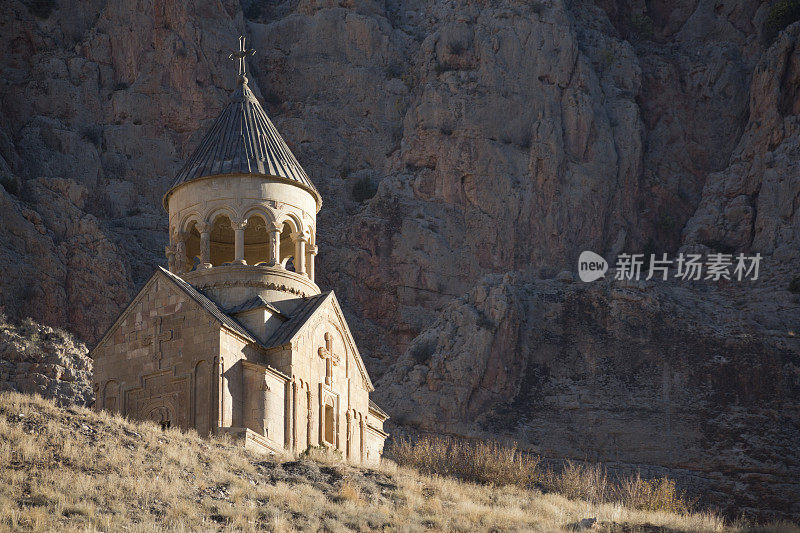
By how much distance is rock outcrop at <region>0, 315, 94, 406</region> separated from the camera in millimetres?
54781


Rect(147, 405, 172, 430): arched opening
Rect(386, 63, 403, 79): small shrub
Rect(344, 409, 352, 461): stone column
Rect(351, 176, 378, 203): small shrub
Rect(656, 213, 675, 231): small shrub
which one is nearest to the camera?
Rect(147, 405, 172, 430): arched opening

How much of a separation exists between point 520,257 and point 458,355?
1178 cm

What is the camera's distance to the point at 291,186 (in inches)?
1444

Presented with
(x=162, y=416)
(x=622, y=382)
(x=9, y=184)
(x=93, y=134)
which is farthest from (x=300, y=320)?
(x=93, y=134)

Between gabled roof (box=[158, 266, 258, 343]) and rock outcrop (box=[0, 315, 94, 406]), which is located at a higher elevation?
rock outcrop (box=[0, 315, 94, 406])

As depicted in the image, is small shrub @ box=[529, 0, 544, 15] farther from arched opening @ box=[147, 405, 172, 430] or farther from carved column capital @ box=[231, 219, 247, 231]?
arched opening @ box=[147, 405, 172, 430]

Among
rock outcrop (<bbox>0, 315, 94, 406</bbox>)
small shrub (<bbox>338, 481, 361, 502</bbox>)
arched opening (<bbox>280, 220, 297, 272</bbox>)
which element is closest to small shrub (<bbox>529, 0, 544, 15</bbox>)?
rock outcrop (<bbox>0, 315, 94, 406</bbox>)

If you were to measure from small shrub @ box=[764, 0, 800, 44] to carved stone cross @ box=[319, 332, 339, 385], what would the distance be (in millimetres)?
55422

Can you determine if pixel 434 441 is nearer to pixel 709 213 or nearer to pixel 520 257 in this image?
pixel 520 257

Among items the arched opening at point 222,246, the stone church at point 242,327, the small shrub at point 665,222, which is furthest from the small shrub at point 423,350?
the arched opening at point 222,246

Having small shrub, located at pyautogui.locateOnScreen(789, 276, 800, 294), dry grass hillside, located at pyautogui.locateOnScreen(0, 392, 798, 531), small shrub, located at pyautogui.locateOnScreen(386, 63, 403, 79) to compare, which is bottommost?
dry grass hillside, located at pyautogui.locateOnScreen(0, 392, 798, 531)

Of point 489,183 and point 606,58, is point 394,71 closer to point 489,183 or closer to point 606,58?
point 489,183

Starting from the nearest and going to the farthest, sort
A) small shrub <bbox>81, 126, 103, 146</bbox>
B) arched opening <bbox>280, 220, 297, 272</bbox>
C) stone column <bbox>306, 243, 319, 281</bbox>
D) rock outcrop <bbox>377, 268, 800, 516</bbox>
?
stone column <bbox>306, 243, 319, 281</bbox>, arched opening <bbox>280, 220, 297, 272</bbox>, rock outcrop <bbox>377, 268, 800, 516</bbox>, small shrub <bbox>81, 126, 103, 146</bbox>

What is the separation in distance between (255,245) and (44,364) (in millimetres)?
20687
